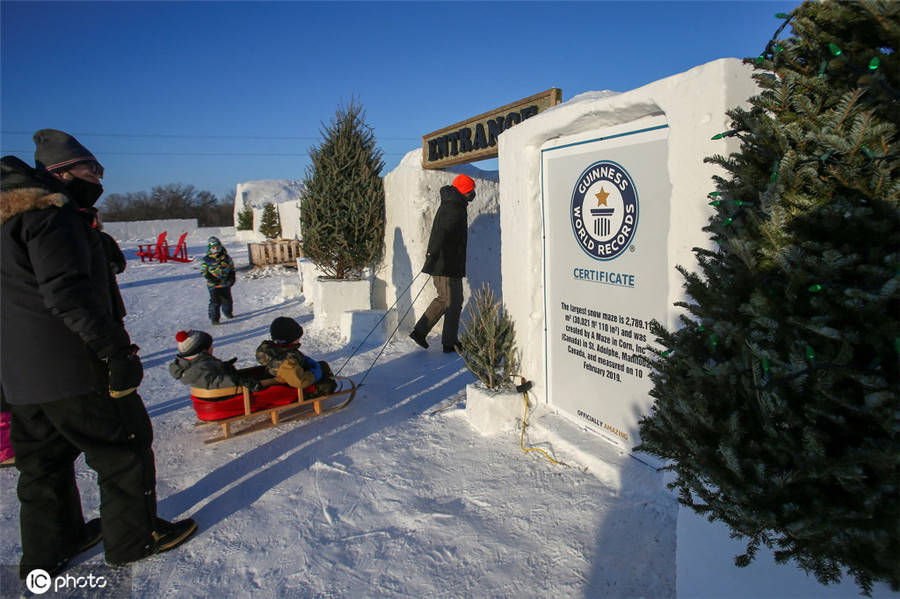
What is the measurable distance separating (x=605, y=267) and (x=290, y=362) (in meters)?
2.50

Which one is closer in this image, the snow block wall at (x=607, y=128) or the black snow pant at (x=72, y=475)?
the snow block wall at (x=607, y=128)

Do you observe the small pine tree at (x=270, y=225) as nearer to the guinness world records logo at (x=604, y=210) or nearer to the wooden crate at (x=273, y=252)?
the wooden crate at (x=273, y=252)

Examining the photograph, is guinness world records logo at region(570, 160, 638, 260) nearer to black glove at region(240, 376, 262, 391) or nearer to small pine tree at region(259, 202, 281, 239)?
black glove at region(240, 376, 262, 391)

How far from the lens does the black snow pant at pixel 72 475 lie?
238cm

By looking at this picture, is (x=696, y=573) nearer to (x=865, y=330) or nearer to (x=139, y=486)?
(x=865, y=330)

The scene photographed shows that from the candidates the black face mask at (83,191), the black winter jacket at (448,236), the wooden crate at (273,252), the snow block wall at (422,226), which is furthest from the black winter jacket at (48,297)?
the wooden crate at (273,252)

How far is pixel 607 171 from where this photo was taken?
2.99 metres

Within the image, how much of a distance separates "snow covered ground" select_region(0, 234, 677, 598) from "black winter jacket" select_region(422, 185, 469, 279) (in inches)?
75.7

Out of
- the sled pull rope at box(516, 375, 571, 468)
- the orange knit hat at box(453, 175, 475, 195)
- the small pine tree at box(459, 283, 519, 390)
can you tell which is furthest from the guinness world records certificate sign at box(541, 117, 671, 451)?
the orange knit hat at box(453, 175, 475, 195)

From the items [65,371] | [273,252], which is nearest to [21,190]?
[65,371]

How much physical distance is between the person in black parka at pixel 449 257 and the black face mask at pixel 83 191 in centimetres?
367

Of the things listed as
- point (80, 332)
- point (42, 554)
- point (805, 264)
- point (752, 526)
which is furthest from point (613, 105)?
point (42, 554)

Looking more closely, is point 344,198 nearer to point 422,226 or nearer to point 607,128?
point 422,226

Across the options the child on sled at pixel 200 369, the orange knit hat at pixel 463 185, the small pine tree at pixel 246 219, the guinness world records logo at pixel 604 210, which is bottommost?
the child on sled at pixel 200 369
